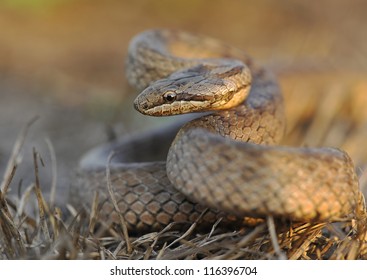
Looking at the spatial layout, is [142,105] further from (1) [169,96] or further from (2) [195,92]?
(2) [195,92]

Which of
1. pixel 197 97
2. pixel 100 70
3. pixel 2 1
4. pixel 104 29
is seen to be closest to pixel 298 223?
pixel 197 97

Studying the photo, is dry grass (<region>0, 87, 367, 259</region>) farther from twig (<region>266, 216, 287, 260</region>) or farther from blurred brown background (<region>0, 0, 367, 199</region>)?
blurred brown background (<region>0, 0, 367, 199</region>)

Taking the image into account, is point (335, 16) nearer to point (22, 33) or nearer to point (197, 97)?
point (22, 33)

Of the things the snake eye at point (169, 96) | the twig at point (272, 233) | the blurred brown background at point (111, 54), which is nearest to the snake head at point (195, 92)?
the snake eye at point (169, 96)

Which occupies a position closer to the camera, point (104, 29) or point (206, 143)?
point (206, 143)

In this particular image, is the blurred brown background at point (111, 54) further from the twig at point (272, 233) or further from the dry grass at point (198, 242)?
the twig at point (272, 233)

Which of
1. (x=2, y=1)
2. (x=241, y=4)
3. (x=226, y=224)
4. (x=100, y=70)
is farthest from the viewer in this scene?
(x=241, y=4)

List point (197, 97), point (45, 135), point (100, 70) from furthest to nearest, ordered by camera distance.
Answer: point (100, 70)
point (45, 135)
point (197, 97)
